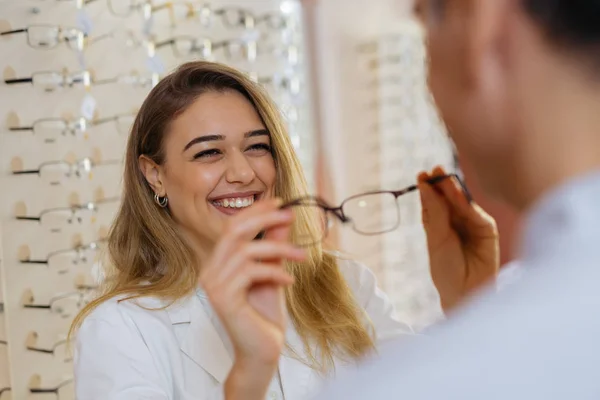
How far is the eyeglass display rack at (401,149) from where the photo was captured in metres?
3.03

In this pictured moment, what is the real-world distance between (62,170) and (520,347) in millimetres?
1593

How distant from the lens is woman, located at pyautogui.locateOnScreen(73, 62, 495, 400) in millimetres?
1159

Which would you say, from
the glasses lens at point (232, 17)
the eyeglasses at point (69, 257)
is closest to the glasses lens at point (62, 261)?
the eyeglasses at point (69, 257)

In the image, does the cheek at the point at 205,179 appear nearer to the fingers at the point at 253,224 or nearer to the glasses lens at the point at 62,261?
the fingers at the point at 253,224

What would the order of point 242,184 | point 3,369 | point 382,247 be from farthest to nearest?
point 382,247 < point 3,369 < point 242,184

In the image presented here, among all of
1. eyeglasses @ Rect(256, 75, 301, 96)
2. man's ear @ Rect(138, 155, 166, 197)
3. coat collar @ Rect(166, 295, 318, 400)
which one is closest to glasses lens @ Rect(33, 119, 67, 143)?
man's ear @ Rect(138, 155, 166, 197)

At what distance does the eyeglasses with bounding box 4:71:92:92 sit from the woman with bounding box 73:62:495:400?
469 mm

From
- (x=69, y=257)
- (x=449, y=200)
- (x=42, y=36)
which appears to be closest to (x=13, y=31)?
(x=42, y=36)

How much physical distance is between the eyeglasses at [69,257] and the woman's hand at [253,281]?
1.09 metres

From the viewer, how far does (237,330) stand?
30.0 inches

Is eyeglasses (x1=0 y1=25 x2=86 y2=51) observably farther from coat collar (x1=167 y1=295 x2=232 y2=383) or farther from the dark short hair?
the dark short hair

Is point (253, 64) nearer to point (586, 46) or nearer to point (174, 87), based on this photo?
point (174, 87)

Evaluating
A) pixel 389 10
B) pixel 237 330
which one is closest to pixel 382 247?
pixel 389 10

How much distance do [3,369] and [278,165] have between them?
830 mm
